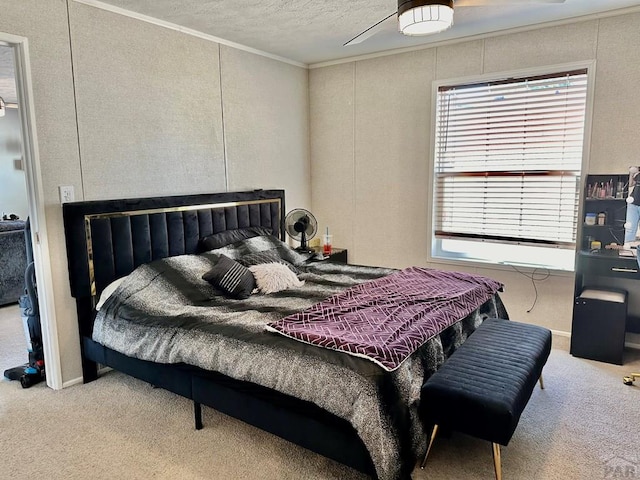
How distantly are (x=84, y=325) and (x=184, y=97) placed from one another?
1914 millimetres

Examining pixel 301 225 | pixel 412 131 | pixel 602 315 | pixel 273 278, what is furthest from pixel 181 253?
pixel 602 315

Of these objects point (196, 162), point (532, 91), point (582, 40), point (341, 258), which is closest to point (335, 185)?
point (341, 258)

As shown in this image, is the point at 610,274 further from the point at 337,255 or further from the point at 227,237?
the point at 227,237

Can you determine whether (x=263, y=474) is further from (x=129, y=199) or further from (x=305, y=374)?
(x=129, y=199)

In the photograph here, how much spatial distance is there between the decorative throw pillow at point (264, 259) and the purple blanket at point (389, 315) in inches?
32.2

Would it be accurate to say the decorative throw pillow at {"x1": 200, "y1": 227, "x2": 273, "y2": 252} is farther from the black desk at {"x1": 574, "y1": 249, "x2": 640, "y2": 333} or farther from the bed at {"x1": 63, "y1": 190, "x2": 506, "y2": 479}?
the black desk at {"x1": 574, "y1": 249, "x2": 640, "y2": 333}

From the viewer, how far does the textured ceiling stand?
3.15 meters

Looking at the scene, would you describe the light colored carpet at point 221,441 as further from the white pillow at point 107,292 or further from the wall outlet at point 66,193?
the wall outlet at point 66,193

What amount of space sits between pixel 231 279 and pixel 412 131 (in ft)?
7.89

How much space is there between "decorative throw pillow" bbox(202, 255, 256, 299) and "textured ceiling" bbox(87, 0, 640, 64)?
6.00 feet

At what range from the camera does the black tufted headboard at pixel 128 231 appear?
2.96m

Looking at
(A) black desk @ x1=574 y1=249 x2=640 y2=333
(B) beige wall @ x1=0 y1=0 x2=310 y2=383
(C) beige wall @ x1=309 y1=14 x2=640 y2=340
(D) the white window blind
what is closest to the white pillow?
(B) beige wall @ x1=0 y1=0 x2=310 y2=383

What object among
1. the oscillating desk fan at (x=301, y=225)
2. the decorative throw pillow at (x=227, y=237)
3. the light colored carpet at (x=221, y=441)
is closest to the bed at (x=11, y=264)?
the light colored carpet at (x=221, y=441)

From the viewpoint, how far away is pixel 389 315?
2424 mm
